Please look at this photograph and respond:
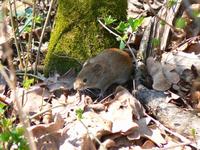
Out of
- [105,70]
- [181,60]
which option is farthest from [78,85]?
[181,60]

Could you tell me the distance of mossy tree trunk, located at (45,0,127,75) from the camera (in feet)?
12.1

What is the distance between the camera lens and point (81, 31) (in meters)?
3.73

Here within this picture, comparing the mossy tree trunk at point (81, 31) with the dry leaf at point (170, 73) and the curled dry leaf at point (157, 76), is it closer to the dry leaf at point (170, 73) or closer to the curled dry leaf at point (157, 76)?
the curled dry leaf at point (157, 76)

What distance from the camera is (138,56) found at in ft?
12.2

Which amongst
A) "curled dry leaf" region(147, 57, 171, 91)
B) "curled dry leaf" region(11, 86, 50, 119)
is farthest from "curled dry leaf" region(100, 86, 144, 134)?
"curled dry leaf" region(11, 86, 50, 119)

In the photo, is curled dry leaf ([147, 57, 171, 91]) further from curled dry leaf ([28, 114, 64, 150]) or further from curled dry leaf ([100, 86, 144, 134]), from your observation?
Result: curled dry leaf ([28, 114, 64, 150])

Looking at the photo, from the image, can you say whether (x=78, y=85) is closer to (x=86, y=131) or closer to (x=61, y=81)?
(x=61, y=81)

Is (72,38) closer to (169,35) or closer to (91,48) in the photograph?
(91,48)

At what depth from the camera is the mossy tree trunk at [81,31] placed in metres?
3.68

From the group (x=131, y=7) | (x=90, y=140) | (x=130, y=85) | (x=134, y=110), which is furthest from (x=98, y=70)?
(x=131, y=7)

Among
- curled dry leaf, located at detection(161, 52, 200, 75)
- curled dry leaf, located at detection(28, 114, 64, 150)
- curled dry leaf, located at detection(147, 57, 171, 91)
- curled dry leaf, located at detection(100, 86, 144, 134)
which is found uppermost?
curled dry leaf, located at detection(161, 52, 200, 75)

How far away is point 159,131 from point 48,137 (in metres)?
0.75

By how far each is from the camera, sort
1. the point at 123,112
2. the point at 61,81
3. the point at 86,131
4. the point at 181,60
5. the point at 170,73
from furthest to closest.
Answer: the point at 61,81
the point at 181,60
the point at 170,73
the point at 123,112
the point at 86,131

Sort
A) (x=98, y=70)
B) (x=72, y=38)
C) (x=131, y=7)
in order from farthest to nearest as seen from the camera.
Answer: (x=131, y=7), (x=72, y=38), (x=98, y=70)
